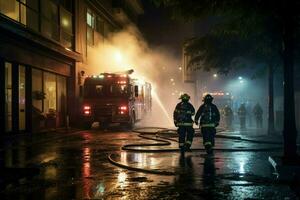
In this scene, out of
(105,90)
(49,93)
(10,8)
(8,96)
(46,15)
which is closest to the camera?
(8,96)

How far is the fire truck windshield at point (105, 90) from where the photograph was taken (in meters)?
23.6

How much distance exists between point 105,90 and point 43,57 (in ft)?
12.3

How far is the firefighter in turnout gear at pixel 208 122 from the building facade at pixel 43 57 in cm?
777

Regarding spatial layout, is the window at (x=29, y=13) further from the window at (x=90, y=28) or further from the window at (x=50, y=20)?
the window at (x=90, y=28)

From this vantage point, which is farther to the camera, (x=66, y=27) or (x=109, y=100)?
(x=66, y=27)

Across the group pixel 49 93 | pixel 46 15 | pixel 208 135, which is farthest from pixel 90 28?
pixel 208 135

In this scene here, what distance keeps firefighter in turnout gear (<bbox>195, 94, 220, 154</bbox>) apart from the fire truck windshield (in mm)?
11270

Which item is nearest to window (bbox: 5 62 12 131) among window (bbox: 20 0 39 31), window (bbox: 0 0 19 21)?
window (bbox: 0 0 19 21)

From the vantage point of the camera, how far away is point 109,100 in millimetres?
23391

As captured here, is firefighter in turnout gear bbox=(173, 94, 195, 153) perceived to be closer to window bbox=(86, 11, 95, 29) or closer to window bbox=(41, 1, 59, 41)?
window bbox=(41, 1, 59, 41)

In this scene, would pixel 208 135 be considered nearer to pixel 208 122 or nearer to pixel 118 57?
pixel 208 122

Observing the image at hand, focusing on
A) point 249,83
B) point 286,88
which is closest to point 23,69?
point 286,88

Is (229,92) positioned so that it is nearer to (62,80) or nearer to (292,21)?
(62,80)

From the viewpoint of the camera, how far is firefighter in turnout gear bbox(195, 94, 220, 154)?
12117 millimetres
